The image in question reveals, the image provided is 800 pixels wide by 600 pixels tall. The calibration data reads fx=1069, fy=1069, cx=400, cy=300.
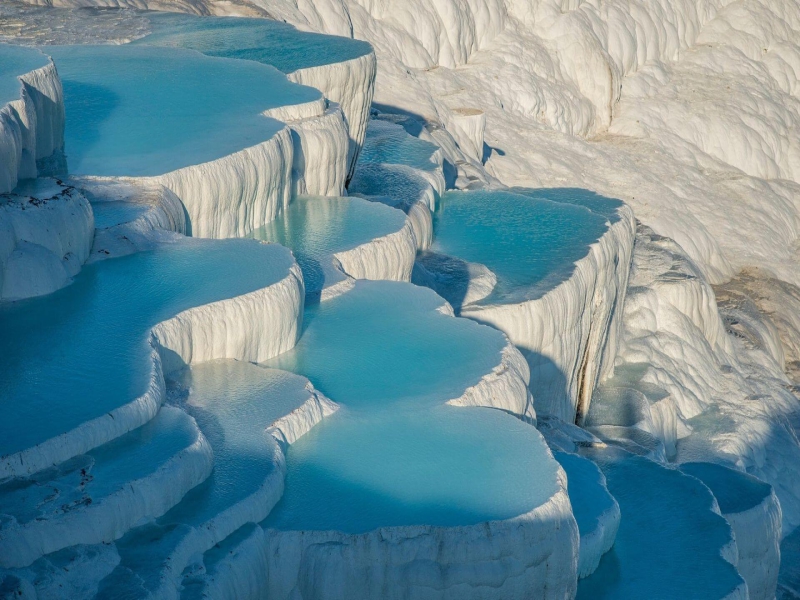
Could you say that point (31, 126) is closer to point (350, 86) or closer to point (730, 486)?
point (350, 86)

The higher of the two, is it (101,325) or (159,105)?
(159,105)

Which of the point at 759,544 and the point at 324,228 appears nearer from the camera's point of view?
the point at 759,544

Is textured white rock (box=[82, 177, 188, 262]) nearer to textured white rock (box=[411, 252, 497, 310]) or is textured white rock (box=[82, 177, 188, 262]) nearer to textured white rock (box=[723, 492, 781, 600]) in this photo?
textured white rock (box=[411, 252, 497, 310])

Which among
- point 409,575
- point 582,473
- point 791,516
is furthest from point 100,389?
point 791,516

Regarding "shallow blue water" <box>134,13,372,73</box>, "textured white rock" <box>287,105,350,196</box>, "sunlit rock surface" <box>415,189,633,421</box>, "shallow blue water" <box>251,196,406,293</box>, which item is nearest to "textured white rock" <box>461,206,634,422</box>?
"sunlit rock surface" <box>415,189,633,421</box>

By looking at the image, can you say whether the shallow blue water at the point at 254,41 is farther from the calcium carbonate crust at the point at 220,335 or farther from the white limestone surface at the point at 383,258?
the calcium carbonate crust at the point at 220,335

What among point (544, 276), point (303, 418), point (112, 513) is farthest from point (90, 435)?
point (544, 276)

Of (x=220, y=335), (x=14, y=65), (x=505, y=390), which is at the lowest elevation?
(x=505, y=390)
